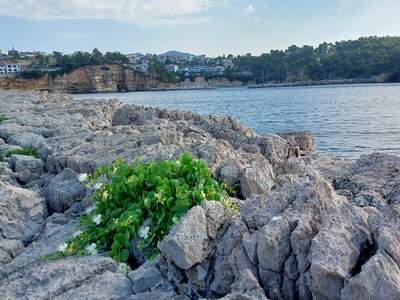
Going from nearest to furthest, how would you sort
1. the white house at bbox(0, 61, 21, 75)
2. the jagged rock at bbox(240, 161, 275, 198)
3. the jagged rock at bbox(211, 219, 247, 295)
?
the jagged rock at bbox(211, 219, 247, 295)
the jagged rock at bbox(240, 161, 275, 198)
the white house at bbox(0, 61, 21, 75)

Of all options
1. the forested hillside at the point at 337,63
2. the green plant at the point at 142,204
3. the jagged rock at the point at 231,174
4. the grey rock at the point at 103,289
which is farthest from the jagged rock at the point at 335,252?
the forested hillside at the point at 337,63

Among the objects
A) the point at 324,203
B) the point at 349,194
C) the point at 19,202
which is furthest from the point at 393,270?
the point at 19,202

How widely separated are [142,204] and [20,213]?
76.8 inches

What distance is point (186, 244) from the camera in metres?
4.07

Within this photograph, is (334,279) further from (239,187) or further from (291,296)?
(239,187)

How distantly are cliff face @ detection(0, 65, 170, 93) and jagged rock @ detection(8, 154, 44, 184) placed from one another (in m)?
116

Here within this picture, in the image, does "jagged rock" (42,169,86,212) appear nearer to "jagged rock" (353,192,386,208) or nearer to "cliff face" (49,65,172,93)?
"jagged rock" (353,192,386,208)

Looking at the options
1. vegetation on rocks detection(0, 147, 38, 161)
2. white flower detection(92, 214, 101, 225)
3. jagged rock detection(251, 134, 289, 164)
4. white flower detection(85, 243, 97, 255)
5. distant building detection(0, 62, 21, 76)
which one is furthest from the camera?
distant building detection(0, 62, 21, 76)

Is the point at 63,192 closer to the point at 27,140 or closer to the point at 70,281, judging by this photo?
the point at 70,281

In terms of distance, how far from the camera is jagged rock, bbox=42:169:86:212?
6629 millimetres

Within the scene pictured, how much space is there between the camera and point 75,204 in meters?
6.46

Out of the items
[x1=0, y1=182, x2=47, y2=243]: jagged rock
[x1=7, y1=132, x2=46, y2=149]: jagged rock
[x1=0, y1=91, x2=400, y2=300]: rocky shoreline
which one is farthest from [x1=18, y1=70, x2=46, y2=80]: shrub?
[x1=0, y1=91, x2=400, y2=300]: rocky shoreline

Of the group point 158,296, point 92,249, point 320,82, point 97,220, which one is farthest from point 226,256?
point 320,82

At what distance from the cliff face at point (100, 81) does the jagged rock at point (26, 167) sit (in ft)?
380
